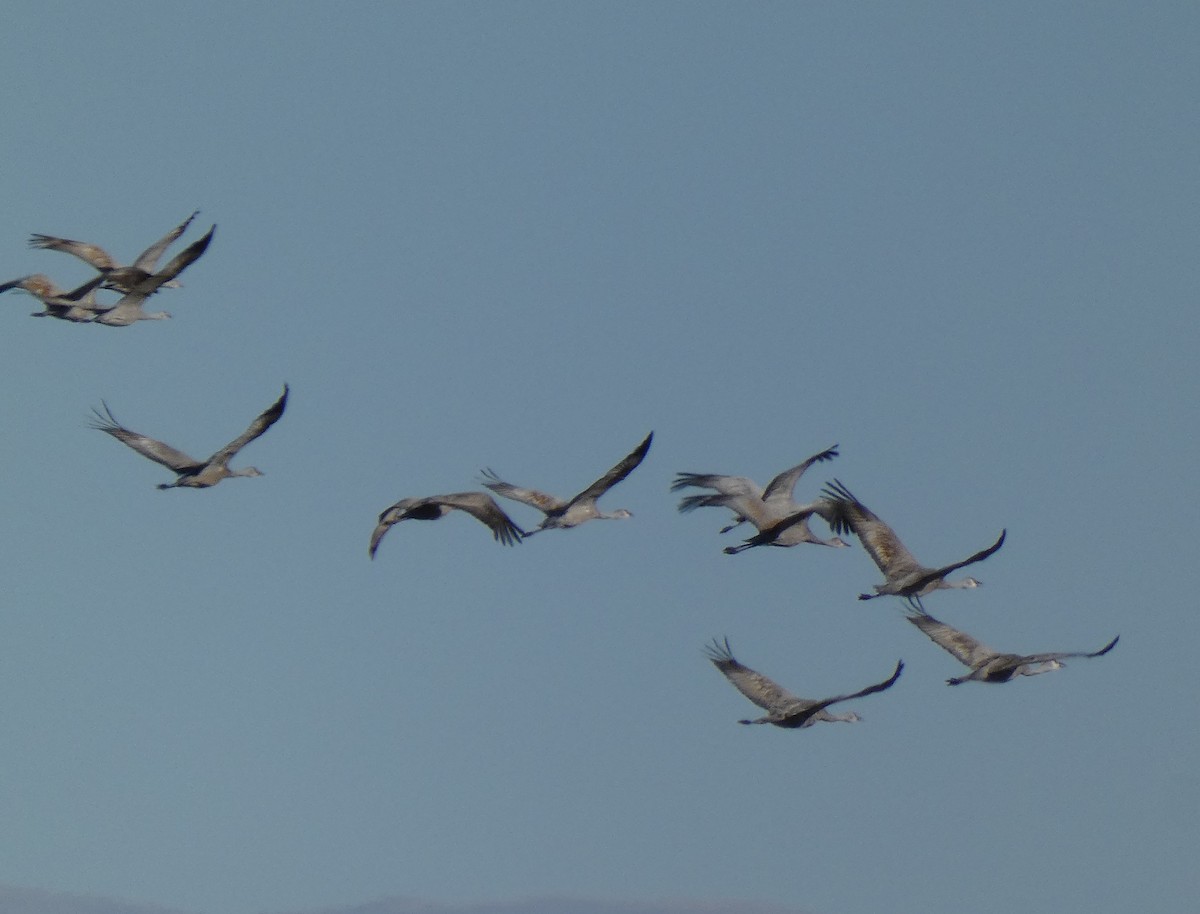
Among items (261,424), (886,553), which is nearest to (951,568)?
(886,553)

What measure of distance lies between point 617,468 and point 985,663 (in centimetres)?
679

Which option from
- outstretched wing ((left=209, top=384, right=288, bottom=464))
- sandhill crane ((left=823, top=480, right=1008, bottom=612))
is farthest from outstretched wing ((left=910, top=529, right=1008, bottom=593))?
outstretched wing ((left=209, top=384, right=288, bottom=464))

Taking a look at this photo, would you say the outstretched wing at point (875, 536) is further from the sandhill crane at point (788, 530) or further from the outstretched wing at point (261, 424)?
the outstretched wing at point (261, 424)

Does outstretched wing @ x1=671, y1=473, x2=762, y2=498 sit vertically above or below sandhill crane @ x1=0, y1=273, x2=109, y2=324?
below

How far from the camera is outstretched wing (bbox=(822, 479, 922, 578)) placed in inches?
1340

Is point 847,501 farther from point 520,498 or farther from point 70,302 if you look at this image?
point 70,302

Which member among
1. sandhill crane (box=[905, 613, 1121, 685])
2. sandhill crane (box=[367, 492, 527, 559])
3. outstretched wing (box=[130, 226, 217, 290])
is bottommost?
sandhill crane (box=[905, 613, 1121, 685])

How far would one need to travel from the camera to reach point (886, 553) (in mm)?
34219

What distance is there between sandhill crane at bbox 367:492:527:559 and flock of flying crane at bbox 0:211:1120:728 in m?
0.02

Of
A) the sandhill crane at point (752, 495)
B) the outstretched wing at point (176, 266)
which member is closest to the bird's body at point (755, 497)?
the sandhill crane at point (752, 495)

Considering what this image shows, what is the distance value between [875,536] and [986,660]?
2.70 metres

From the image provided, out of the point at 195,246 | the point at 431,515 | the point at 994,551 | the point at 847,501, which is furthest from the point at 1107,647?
the point at 195,246

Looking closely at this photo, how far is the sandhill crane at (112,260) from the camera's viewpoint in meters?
39.8

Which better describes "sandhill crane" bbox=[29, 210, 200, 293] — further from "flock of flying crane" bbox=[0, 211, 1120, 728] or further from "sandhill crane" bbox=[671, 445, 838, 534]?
"sandhill crane" bbox=[671, 445, 838, 534]
